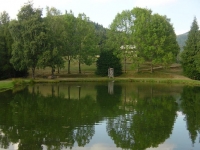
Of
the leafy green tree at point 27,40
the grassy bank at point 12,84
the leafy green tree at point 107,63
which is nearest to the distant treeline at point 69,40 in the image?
the leafy green tree at point 27,40

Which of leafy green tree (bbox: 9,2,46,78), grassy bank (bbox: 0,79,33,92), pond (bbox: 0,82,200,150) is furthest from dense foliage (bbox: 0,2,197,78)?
pond (bbox: 0,82,200,150)

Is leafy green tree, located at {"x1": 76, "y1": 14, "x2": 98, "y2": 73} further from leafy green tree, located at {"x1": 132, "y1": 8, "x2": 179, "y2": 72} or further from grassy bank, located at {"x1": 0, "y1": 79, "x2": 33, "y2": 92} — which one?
grassy bank, located at {"x1": 0, "y1": 79, "x2": 33, "y2": 92}

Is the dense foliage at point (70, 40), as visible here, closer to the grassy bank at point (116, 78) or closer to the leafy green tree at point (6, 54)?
the leafy green tree at point (6, 54)

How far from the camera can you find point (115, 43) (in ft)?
223

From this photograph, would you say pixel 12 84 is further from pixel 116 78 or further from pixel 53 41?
pixel 116 78

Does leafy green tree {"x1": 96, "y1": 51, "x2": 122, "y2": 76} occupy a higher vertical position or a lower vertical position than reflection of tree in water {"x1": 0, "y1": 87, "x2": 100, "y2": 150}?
higher

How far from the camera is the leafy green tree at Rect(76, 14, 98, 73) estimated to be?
6375 cm

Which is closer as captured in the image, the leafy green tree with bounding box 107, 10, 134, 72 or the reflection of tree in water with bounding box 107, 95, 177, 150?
the reflection of tree in water with bounding box 107, 95, 177, 150

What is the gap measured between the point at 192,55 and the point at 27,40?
116ft

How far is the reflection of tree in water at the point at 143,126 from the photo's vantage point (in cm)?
1553

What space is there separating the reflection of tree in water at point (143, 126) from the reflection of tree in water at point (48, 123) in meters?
1.72

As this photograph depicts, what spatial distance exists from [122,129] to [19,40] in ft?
135

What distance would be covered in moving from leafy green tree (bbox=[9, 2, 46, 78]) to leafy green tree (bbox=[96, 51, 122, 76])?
15.5 metres

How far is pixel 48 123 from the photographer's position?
62.4 feet
